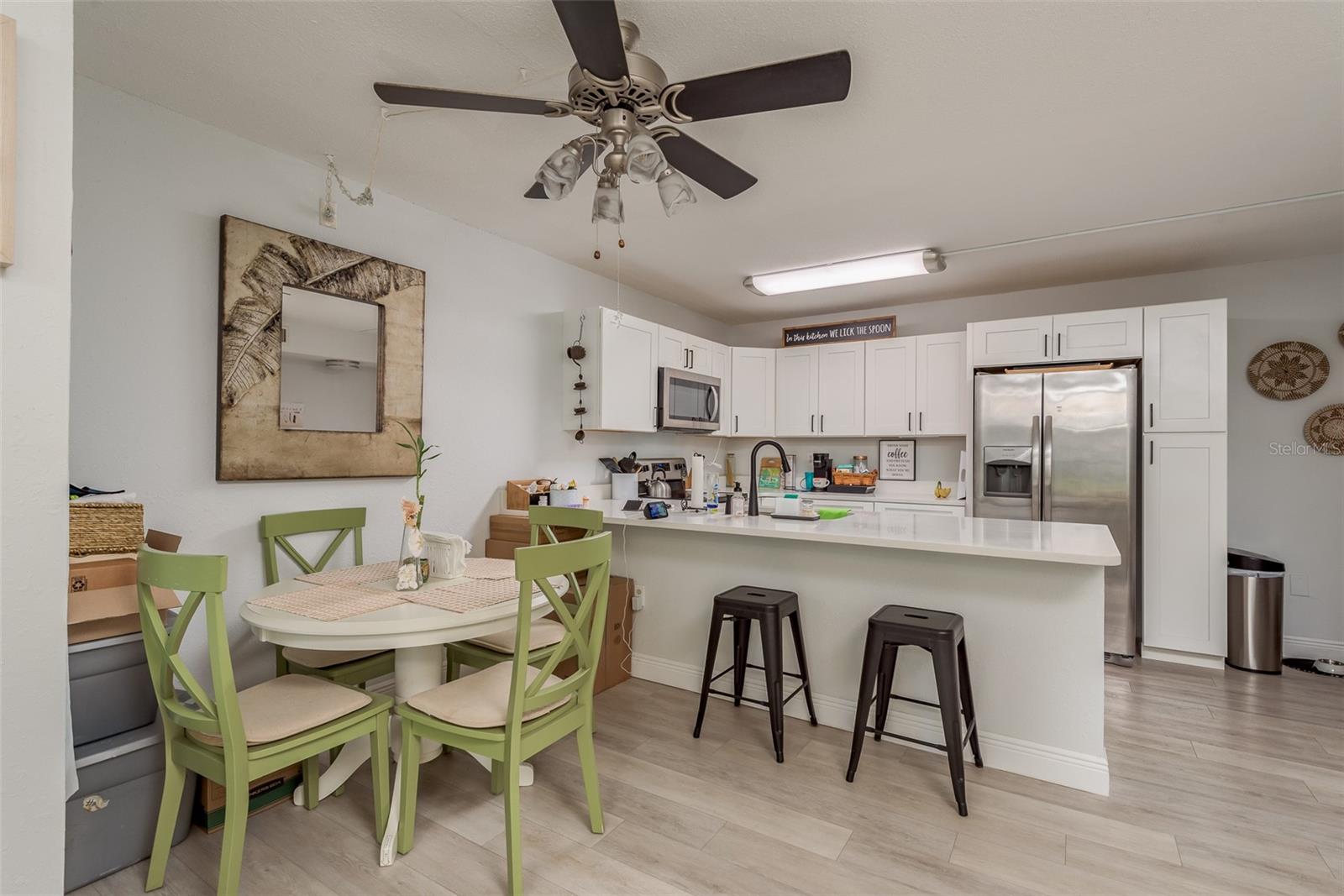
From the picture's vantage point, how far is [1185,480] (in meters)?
3.80

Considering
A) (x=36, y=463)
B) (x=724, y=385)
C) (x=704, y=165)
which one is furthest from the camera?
(x=724, y=385)

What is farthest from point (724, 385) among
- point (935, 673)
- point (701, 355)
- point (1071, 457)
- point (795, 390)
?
point (935, 673)

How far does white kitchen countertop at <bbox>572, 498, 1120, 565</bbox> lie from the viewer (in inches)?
87.1

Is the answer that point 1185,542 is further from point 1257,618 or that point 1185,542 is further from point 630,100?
point 630,100

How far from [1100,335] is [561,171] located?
12.3 ft

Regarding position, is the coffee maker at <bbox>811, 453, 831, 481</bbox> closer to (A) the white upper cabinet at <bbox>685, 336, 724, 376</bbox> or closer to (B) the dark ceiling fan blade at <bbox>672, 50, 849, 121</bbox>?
(A) the white upper cabinet at <bbox>685, 336, 724, 376</bbox>

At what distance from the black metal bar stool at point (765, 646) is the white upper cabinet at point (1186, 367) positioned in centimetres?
277

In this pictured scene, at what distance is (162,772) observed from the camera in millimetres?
1902

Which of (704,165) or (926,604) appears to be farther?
(926,604)

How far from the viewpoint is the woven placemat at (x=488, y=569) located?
2389 millimetres

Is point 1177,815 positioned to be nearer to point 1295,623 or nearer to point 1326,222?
point 1295,623

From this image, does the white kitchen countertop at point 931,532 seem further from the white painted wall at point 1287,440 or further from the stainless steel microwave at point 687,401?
the white painted wall at point 1287,440

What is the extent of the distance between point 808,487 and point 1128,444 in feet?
7.52

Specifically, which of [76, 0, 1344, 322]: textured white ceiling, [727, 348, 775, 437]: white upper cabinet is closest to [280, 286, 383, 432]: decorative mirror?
[76, 0, 1344, 322]: textured white ceiling
